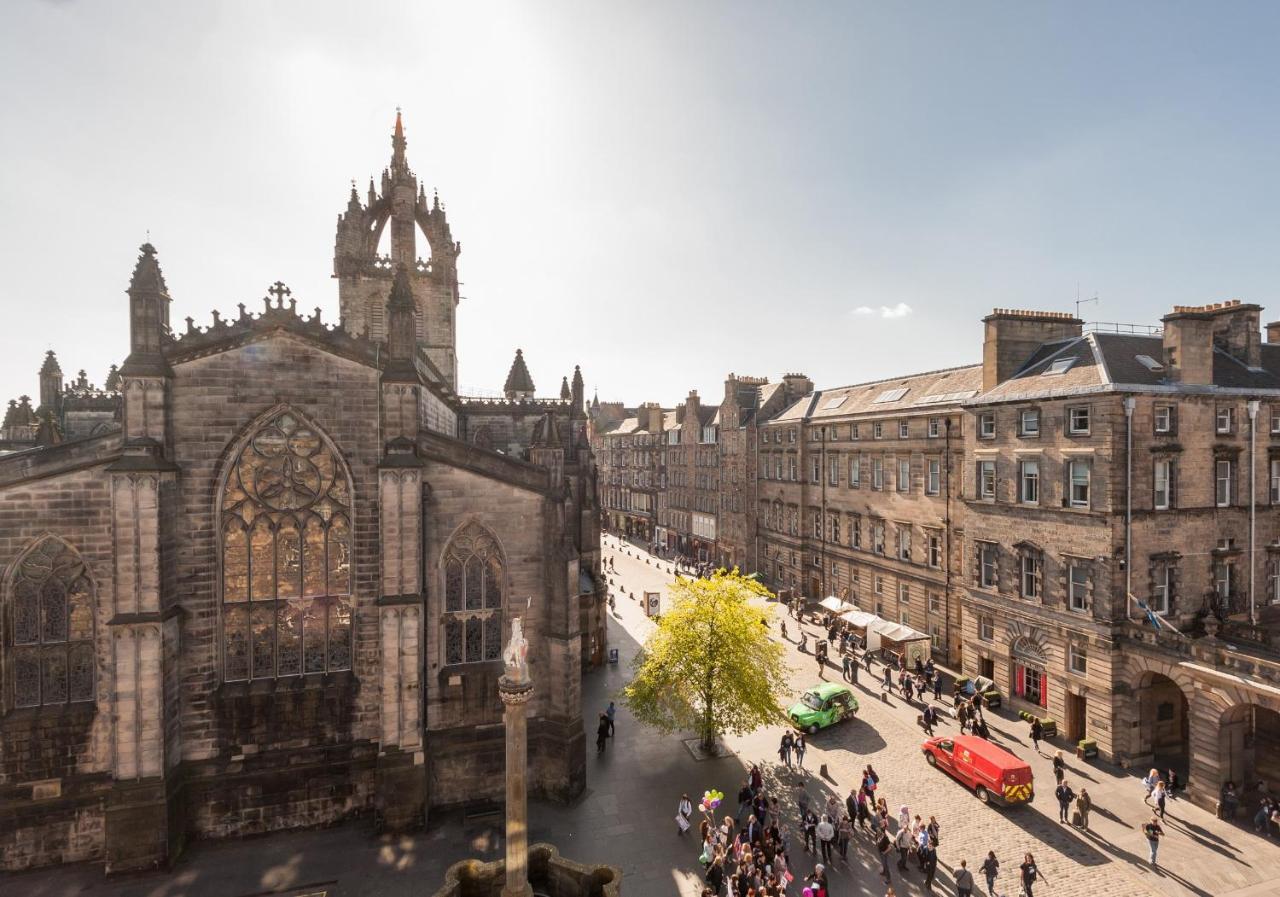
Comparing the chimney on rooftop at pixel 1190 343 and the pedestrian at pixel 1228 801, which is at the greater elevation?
the chimney on rooftop at pixel 1190 343

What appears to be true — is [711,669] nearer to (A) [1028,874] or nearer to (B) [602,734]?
(B) [602,734]

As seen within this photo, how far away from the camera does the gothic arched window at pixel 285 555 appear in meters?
18.1

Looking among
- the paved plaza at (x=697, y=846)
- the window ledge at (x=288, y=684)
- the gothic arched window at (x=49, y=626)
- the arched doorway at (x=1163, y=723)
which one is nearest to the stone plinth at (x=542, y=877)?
the paved plaza at (x=697, y=846)

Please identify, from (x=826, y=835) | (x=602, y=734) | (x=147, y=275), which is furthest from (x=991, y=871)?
(x=147, y=275)

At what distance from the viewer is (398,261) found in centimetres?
3306

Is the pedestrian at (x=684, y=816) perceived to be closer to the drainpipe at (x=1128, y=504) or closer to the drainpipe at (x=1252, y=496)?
the drainpipe at (x=1128, y=504)

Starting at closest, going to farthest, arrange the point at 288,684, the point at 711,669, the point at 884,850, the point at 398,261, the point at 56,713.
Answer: the point at 884,850 → the point at 56,713 → the point at 288,684 → the point at 711,669 → the point at 398,261

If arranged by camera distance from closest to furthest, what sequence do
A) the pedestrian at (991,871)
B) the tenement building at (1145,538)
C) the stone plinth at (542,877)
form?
1. the stone plinth at (542,877)
2. the pedestrian at (991,871)
3. the tenement building at (1145,538)

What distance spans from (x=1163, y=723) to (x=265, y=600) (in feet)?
106

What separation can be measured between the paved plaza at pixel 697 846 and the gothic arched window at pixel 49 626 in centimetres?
496

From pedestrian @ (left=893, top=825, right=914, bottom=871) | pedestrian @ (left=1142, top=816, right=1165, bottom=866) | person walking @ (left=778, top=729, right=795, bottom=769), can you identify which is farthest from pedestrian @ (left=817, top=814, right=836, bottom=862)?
pedestrian @ (left=1142, top=816, right=1165, bottom=866)

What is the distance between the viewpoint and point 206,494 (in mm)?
17641

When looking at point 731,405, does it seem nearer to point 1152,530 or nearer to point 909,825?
point 1152,530

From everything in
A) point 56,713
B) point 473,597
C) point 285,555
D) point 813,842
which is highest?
point 285,555
